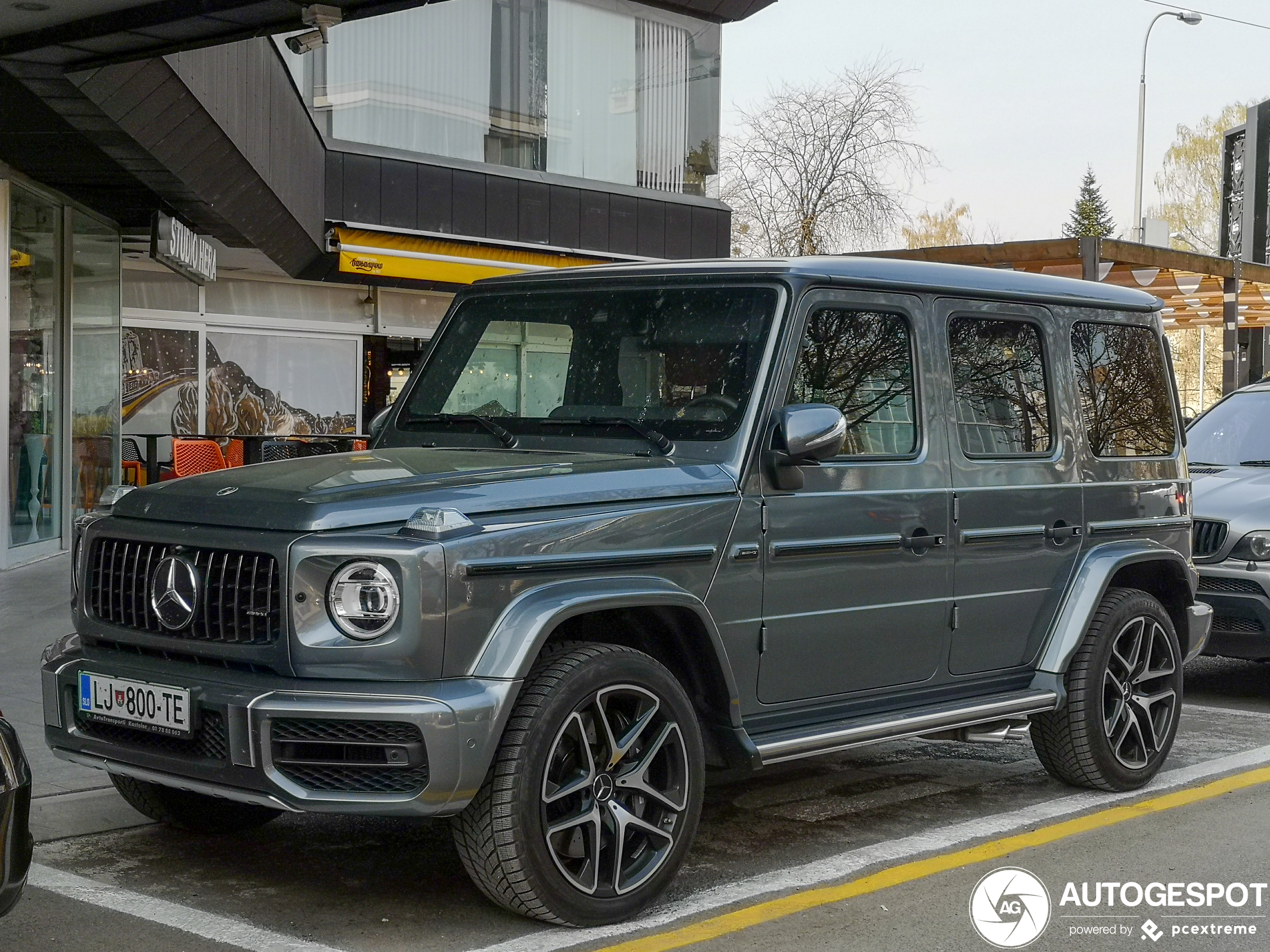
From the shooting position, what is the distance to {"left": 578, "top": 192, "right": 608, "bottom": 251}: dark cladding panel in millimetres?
19281

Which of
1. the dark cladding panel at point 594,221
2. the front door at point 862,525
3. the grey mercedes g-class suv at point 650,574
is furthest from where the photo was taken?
the dark cladding panel at point 594,221

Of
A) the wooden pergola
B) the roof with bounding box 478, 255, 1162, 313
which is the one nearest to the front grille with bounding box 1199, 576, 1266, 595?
the roof with bounding box 478, 255, 1162, 313

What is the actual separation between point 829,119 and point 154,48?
1073 inches

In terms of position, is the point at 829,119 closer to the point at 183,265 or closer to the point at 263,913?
the point at 183,265

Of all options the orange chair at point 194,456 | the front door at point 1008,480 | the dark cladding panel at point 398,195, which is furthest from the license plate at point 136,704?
the dark cladding panel at point 398,195

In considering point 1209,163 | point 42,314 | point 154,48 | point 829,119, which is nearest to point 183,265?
point 42,314

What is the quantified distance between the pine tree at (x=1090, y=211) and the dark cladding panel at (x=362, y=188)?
6561 cm

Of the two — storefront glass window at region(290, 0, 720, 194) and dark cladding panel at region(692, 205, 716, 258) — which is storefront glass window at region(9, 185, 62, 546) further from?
dark cladding panel at region(692, 205, 716, 258)

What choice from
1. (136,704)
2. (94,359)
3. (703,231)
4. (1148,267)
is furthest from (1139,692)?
(703,231)

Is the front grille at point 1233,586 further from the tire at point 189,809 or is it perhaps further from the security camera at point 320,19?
the security camera at point 320,19

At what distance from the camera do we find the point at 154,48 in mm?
8102

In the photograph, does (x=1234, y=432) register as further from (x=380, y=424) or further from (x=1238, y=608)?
(x=380, y=424)

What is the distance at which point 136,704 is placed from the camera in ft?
14.0

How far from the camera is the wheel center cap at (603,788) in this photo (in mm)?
4289
